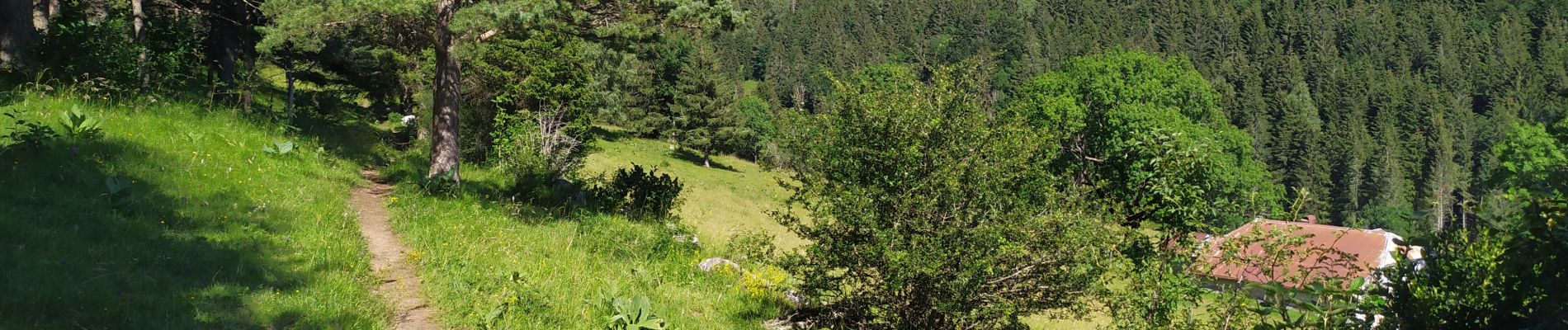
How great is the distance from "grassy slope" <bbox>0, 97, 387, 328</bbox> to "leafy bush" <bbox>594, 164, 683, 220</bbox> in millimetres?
4346

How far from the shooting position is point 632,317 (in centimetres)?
681

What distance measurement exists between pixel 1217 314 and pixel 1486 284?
1.96 m

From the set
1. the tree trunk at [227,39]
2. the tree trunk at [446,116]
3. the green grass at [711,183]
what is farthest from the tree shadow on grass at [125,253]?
the tree trunk at [227,39]

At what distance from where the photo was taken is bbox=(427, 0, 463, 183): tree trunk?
1327 centimetres

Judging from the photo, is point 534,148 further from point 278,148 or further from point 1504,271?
point 1504,271

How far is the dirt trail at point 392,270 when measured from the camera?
675cm

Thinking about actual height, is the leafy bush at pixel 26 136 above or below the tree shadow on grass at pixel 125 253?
above

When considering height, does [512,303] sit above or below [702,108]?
above

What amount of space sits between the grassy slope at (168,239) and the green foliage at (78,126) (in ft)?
0.61

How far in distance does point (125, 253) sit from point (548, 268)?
342 cm

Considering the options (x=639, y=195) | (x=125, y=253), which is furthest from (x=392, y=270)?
(x=639, y=195)

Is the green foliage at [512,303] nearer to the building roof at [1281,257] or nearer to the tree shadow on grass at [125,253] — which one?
the tree shadow on grass at [125,253]

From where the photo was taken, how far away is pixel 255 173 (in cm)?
1035

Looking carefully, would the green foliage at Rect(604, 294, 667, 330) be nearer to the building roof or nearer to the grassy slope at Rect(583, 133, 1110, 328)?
the building roof
